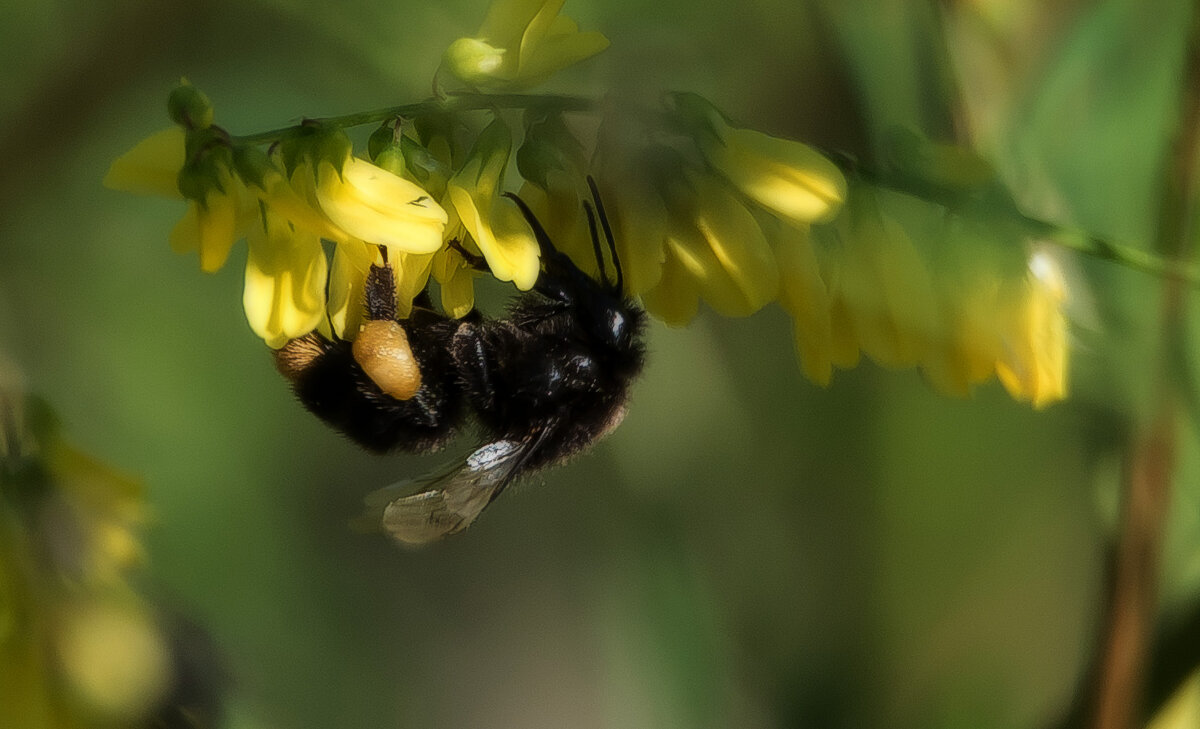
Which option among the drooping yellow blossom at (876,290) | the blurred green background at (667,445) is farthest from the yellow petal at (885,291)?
the blurred green background at (667,445)

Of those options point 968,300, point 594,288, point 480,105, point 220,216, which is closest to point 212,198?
point 220,216

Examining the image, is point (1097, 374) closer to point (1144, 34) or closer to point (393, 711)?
point (1144, 34)

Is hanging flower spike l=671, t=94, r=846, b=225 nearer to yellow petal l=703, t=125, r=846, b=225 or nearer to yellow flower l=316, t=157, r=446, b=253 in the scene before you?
yellow petal l=703, t=125, r=846, b=225

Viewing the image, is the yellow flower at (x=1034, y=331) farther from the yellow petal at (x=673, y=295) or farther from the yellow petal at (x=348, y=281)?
the yellow petal at (x=348, y=281)

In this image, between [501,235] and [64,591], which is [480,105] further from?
[64,591]

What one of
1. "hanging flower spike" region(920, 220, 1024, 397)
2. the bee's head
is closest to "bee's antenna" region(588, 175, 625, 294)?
the bee's head

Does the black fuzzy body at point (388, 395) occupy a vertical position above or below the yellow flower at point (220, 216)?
below

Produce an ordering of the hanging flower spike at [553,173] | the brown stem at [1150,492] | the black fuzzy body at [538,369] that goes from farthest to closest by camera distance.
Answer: the brown stem at [1150,492] → the black fuzzy body at [538,369] → the hanging flower spike at [553,173]
